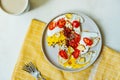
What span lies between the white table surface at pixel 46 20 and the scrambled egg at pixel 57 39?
2.6 inches

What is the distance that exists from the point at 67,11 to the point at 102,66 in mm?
214

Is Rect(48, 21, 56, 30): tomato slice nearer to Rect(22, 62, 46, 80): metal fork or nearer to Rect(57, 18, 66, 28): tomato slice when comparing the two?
Rect(57, 18, 66, 28): tomato slice

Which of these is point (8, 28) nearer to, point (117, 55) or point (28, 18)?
point (28, 18)

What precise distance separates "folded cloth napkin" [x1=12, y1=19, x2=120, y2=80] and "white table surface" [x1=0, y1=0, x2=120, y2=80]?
3 cm

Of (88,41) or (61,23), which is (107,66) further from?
(61,23)

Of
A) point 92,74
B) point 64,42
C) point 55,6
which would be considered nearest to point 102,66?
point 92,74

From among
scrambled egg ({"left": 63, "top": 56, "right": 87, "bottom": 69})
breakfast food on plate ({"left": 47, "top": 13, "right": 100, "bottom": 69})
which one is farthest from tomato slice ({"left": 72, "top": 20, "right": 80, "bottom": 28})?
scrambled egg ({"left": 63, "top": 56, "right": 87, "bottom": 69})

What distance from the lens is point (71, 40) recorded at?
0.95 meters

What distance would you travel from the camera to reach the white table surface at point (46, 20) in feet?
3.13

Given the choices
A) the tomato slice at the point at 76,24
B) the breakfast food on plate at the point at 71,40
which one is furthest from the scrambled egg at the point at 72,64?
the tomato slice at the point at 76,24

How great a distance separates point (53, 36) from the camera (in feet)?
3.18

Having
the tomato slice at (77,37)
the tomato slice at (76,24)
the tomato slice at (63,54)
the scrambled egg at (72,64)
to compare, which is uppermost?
the tomato slice at (76,24)

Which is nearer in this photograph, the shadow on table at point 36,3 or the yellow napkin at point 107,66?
the yellow napkin at point 107,66

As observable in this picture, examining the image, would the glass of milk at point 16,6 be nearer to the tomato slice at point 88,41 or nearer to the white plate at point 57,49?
the white plate at point 57,49
